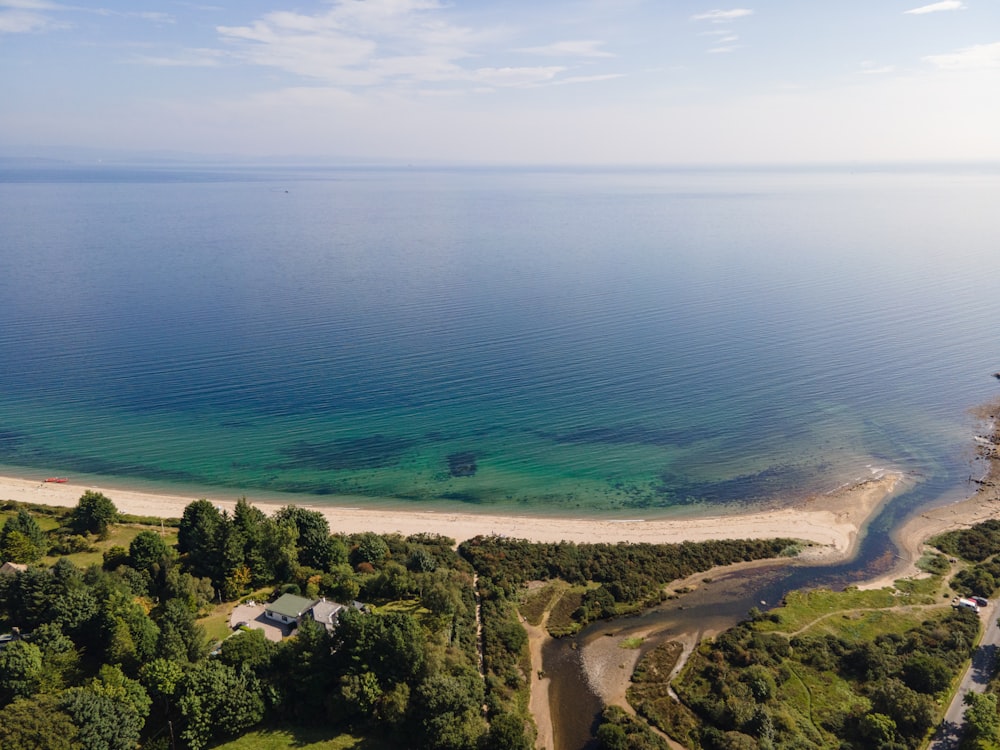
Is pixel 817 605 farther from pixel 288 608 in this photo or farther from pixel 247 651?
pixel 247 651

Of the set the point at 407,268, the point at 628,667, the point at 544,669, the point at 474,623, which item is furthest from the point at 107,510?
the point at 407,268

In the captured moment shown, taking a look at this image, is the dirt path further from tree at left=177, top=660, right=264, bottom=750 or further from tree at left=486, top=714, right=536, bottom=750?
tree at left=177, top=660, right=264, bottom=750

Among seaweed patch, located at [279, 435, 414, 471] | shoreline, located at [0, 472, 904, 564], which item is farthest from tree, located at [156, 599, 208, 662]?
seaweed patch, located at [279, 435, 414, 471]

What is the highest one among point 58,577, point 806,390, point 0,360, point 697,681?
point 0,360

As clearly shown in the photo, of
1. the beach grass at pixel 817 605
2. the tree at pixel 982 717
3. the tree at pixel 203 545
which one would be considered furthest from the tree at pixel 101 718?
the tree at pixel 982 717

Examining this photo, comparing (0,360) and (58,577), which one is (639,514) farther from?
(0,360)

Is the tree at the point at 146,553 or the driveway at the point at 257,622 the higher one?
the tree at the point at 146,553

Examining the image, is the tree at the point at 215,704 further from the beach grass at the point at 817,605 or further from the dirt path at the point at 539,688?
the beach grass at the point at 817,605
